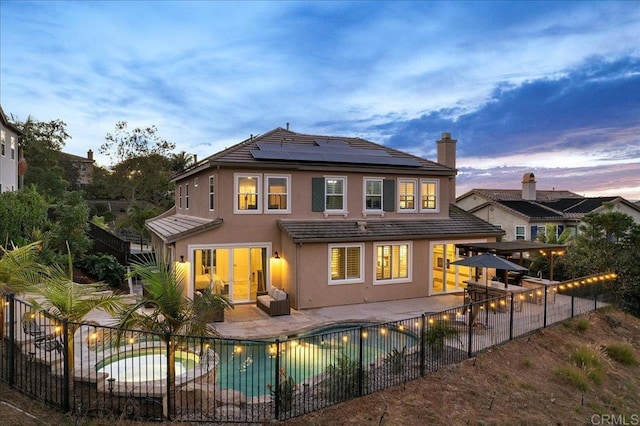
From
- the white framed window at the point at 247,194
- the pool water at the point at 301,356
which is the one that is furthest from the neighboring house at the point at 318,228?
the pool water at the point at 301,356

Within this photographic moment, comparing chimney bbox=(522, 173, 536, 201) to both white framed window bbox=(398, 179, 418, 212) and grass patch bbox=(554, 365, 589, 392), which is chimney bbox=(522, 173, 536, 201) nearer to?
white framed window bbox=(398, 179, 418, 212)

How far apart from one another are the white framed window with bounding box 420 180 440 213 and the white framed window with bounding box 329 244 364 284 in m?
4.21

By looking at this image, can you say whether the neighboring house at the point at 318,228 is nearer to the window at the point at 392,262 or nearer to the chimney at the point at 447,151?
the window at the point at 392,262

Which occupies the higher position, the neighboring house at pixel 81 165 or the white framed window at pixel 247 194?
the neighboring house at pixel 81 165

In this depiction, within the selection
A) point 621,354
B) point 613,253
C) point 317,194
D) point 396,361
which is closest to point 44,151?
point 317,194

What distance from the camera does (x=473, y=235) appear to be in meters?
16.8

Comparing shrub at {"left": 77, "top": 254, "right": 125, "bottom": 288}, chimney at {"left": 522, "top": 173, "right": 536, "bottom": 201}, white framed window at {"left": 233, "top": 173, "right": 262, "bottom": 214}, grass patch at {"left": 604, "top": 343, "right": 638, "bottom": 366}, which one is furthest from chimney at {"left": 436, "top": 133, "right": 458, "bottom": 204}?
chimney at {"left": 522, "top": 173, "right": 536, "bottom": 201}

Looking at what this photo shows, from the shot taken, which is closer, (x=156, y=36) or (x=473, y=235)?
(x=473, y=235)

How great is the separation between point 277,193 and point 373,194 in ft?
13.5

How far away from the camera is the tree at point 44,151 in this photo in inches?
Answer: 1383

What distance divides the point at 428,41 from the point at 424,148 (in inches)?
797

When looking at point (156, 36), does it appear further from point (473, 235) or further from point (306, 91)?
point (473, 235)

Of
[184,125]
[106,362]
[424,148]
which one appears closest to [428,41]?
[424,148]

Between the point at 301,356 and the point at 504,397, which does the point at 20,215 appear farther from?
the point at 504,397
